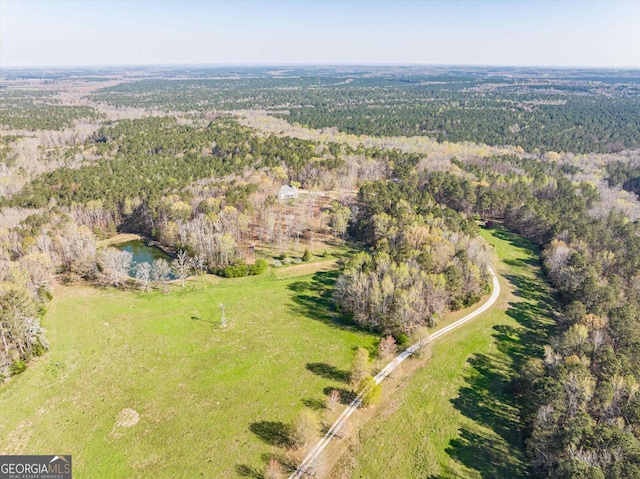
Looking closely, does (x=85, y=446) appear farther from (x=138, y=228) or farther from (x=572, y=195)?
(x=572, y=195)

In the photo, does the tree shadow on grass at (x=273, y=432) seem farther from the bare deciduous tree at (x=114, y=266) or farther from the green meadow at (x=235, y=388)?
the bare deciduous tree at (x=114, y=266)

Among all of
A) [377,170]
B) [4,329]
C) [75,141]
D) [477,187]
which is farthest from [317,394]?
[75,141]

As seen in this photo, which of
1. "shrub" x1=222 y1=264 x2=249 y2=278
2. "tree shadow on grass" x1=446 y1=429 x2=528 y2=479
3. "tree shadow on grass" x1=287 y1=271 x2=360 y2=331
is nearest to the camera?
"tree shadow on grass" x1=446 y1=429 x2=528 y2=479

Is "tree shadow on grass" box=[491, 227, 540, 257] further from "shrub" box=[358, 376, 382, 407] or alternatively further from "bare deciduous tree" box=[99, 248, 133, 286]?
"bare deciduous tree" box=[99, 248, 133, 286]

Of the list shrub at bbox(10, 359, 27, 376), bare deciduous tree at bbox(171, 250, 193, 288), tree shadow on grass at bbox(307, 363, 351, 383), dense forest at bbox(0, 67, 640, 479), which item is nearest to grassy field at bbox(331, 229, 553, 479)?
dense forest at bbox(0, 67, 640, 479)

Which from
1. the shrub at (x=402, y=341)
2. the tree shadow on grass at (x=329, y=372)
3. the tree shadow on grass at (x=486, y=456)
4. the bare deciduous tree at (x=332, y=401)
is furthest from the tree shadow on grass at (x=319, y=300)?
the tree shadow on grass at (x=486, y=456)

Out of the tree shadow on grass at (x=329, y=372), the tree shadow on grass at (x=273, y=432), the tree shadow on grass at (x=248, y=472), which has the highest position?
the tree shadow on grass at (x=329, y=372)

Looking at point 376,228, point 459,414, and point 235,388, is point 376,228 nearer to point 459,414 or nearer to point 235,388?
point 459,414
